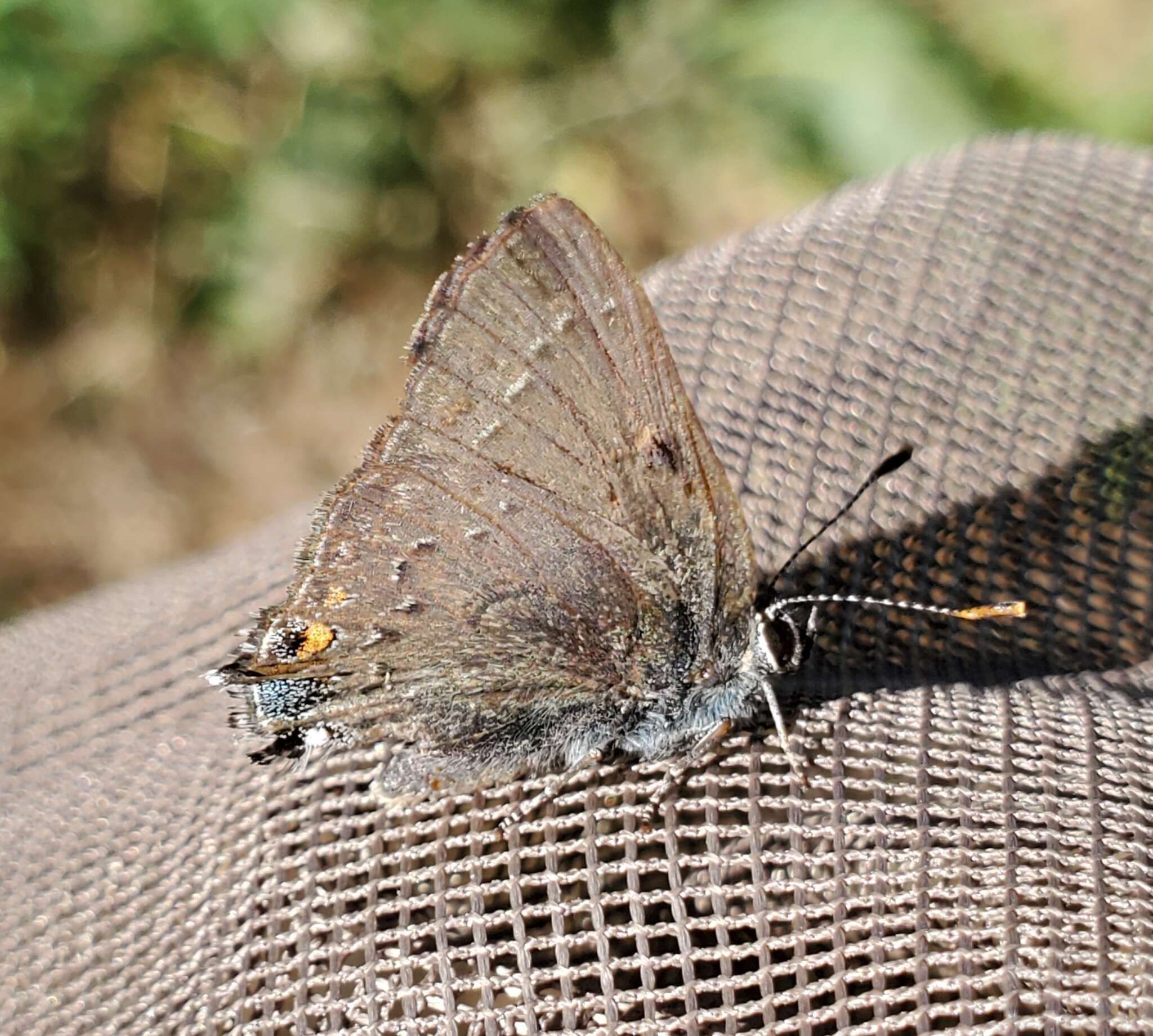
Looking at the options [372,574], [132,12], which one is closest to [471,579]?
[372,574]

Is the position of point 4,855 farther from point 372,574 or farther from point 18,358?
point 18,358

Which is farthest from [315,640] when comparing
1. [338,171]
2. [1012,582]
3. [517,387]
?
[338,171]

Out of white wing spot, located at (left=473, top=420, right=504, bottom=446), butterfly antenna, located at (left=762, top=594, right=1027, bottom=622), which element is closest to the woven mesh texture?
butterfly antenna, located at (left=762, top=594, right=1027, bottom=622)

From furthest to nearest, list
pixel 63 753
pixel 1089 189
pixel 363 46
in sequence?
pixel 363 46
pixel 1089 189
pixel 63 753

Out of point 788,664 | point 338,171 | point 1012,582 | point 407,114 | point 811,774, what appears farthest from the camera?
point 407,114

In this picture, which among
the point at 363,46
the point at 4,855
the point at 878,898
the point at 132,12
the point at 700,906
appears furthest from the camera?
the point at 363,46

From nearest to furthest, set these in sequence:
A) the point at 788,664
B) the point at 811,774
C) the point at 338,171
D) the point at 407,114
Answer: the point at 811,774
the point at 788,664
the point at 338,171
the point at 407,114

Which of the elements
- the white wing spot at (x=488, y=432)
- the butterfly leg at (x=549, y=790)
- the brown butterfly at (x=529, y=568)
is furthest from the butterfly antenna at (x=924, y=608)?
the white wing spot at (x=488, y=432)

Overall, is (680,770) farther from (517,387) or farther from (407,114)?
(407,114)
